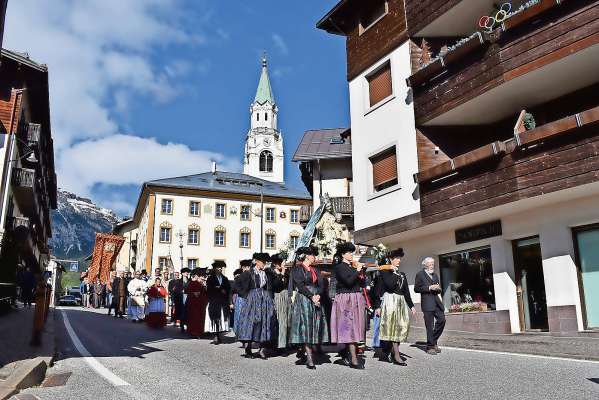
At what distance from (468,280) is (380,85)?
24.3ft

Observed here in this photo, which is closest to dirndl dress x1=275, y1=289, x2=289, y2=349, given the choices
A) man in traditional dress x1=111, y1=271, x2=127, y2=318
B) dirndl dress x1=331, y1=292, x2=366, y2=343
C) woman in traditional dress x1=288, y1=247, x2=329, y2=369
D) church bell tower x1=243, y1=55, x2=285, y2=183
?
woman in traditional dress x1=288, y1=247, x2=329, y2=369

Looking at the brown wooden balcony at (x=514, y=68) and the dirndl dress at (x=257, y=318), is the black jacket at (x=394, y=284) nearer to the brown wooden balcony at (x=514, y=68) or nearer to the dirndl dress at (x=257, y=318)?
the dirndl dress at (x=257, y=318)

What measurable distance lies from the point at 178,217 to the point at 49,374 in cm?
5570

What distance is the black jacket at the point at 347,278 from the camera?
9.59 meters

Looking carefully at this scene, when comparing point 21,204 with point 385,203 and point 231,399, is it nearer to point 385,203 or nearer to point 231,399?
point 385,203

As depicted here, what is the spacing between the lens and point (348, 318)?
9.45 meters

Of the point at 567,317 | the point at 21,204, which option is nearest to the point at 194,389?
the point at 567,317

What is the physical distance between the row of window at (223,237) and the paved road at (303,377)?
170 feet

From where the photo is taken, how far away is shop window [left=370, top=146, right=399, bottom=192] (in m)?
19.5

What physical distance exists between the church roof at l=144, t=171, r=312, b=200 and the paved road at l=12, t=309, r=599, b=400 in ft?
177

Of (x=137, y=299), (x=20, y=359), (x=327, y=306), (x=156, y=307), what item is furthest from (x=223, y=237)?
(x=20, y=359)

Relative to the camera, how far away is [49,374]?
8.26 m

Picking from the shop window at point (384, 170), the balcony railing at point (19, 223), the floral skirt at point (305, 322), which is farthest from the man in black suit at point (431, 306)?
the balcony railing at point (19, 223)

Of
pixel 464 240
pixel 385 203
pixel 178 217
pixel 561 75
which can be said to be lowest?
pixel 464 240
